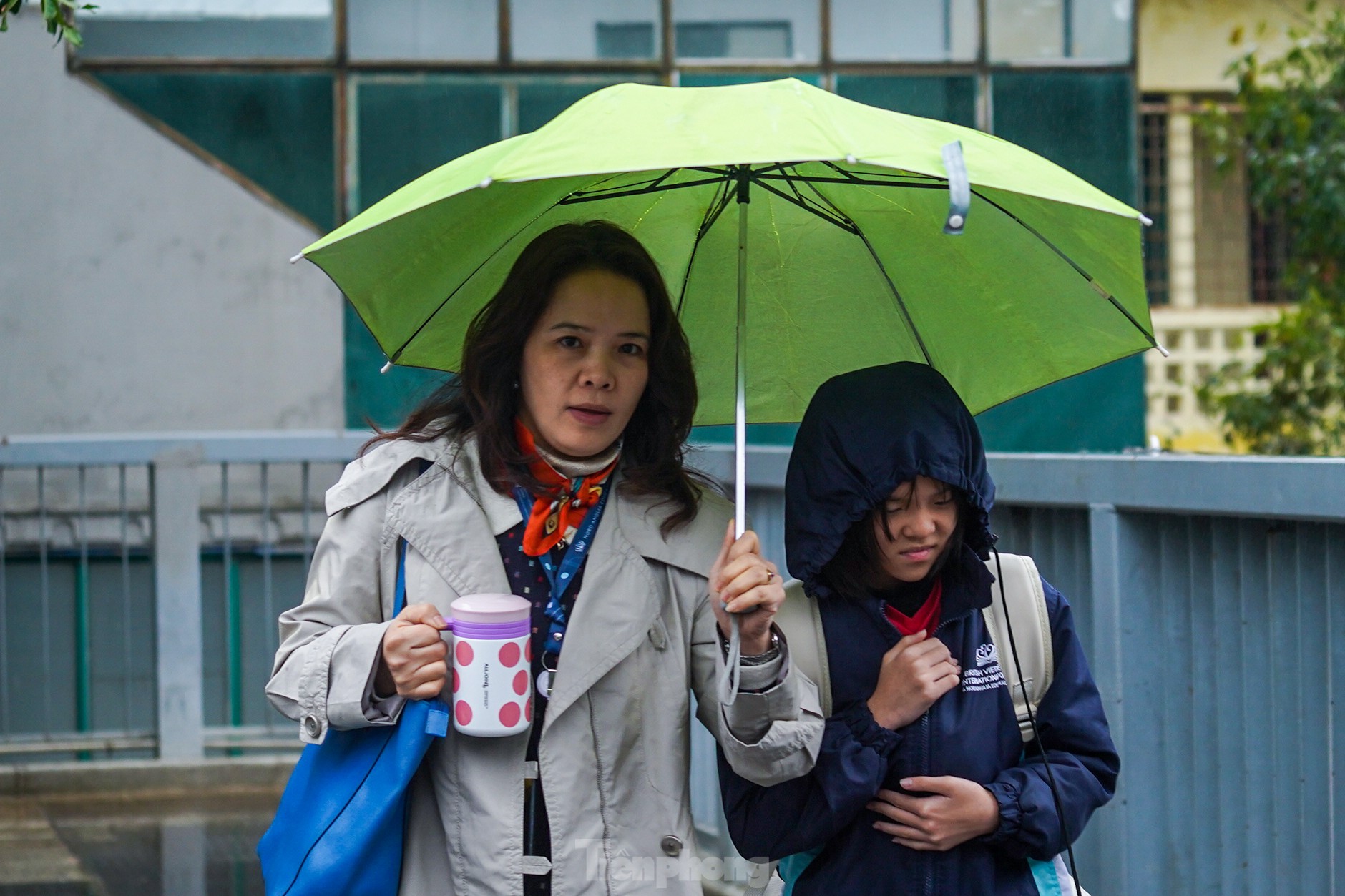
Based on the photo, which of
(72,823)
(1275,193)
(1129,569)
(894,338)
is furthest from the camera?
(1275,193)

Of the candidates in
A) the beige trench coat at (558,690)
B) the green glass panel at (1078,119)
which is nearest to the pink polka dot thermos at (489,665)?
the beige trench coat at (558,690)

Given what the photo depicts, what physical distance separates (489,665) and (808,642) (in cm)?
62

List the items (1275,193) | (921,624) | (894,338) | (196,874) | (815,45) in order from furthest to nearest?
(815,45), (1275,193), (196,874), (894,338), (921,624)

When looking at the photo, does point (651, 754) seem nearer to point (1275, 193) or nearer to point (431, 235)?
point (431, 235)

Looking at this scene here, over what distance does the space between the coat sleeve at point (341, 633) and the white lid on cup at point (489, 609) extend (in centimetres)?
16

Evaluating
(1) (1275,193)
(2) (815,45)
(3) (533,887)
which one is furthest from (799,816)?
(2) (815,45)

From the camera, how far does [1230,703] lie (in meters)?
3.32

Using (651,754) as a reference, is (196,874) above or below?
below

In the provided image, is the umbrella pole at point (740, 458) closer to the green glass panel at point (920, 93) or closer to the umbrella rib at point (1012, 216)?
the umbrella rib at point (1012, 216)

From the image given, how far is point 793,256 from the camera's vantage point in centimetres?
314

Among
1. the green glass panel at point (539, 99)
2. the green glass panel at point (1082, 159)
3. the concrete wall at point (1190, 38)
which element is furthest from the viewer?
the concrete wall at point (1190, 38)

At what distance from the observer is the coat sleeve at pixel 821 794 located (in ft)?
8.61

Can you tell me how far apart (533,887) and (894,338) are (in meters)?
1.29

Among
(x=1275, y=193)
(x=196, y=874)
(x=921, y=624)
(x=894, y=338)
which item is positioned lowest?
(x=196, y=874)
